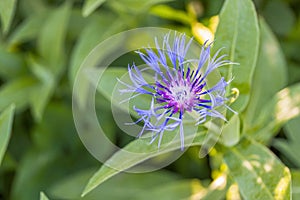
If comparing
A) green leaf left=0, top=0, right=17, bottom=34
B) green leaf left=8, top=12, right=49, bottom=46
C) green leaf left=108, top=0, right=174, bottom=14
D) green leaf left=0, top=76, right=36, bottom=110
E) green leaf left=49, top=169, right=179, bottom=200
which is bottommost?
green leaf left=49, top=169, right=179, bottom=200

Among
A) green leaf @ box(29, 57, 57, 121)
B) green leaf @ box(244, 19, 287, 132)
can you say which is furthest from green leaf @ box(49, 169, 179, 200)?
green leaf @ box(244, 19, 287, 132)

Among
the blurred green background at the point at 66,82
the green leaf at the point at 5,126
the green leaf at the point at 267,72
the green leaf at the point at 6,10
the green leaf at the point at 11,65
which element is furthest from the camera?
the green leaf at the point at 11,65

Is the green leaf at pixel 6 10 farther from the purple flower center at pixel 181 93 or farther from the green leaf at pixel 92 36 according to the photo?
the purple flower center at pixel 181 93

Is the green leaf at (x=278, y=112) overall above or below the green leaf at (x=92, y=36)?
below

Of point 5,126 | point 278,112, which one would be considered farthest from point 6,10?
point 278,112

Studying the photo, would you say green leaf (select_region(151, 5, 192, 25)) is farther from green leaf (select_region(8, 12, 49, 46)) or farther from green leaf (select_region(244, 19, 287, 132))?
green leaf (select_region(8, 12, 49, 46))

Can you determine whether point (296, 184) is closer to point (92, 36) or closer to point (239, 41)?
point (239, 41)

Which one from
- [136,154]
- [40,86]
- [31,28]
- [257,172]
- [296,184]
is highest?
[31,28]

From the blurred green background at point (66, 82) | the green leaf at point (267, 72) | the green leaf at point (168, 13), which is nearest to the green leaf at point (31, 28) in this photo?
the blurred green background at point (66, 82)
